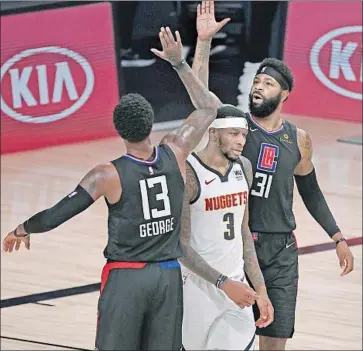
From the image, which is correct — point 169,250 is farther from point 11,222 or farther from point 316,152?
point 316,152

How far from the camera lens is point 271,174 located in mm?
7441

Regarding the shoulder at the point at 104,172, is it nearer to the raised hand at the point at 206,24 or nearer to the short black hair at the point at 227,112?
the short black hair at the point at 227,112

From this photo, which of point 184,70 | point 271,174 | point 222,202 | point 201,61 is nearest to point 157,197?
point 222,202

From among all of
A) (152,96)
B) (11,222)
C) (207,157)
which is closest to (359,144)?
(152,96)

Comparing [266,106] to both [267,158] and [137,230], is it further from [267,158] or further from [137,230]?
[137,230]

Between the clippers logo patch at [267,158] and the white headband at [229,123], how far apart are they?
662 millimetres

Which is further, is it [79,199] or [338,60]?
[338,60]

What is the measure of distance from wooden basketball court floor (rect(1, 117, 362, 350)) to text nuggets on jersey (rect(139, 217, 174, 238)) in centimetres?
336

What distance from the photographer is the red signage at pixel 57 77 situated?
48.0 feet

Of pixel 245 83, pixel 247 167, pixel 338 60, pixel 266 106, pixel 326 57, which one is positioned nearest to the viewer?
pixel 247 167

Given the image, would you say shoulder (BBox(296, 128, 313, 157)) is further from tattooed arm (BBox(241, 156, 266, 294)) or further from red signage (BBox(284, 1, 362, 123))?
red signage (BBox(284, 1, 362, 123))

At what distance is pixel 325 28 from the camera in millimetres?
16219

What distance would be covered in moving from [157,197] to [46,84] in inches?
353

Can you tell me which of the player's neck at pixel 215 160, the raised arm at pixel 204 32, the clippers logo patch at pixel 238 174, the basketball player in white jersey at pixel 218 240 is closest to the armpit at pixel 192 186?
the basketball player in white jersey at pixel 218 240
